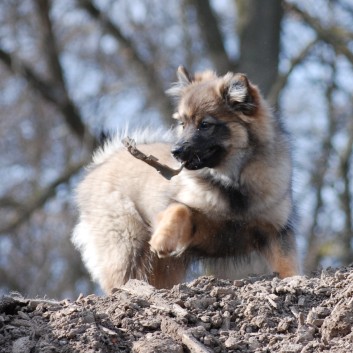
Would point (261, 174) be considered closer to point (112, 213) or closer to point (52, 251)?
point (112, 213)

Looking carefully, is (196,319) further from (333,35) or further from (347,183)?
(347,183)

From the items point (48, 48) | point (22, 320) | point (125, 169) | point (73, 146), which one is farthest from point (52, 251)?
point (22, 320)

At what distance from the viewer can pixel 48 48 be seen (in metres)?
15.1

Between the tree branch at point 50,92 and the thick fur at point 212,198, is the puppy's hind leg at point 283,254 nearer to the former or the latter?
the thick fur at point 212,198

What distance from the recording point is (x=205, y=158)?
7340 mm

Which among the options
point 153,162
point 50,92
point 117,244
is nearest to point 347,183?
point 50,92

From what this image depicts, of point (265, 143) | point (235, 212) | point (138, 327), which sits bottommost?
point (138, 327)

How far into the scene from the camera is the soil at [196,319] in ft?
16.1

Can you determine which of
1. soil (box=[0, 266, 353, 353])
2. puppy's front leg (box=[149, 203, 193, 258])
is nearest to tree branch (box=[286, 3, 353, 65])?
puppy's front leg (box=[149, 203, 193, 258])

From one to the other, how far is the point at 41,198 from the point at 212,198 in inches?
282

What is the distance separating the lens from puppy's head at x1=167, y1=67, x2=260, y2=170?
24.3 feet

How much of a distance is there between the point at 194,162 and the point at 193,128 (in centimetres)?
35

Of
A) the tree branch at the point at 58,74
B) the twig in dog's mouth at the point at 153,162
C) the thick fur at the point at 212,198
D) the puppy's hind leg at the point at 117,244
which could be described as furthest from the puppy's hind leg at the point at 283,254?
the tree branch at the point at 58,74

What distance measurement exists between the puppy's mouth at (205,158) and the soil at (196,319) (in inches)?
61.6
